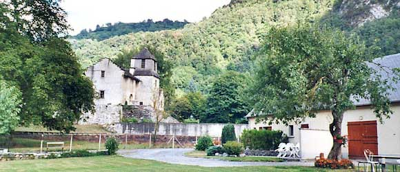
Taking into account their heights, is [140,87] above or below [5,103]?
above

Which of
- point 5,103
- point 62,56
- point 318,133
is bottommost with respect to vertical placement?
point 318,133

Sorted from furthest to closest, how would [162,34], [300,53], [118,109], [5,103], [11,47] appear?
[162,34], [118,109], [11,47], [5,103], [300,53]

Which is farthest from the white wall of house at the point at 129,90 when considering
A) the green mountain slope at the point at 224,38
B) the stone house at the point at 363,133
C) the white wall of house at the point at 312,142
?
the white wall of house at the point at 312,142

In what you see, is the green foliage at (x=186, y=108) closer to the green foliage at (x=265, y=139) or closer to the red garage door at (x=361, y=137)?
the green foliage at (x=265, y=139)

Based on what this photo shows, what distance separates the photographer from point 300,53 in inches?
606

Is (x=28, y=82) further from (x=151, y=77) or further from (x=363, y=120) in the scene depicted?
(x=151, y=77)

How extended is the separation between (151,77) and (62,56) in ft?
93.5

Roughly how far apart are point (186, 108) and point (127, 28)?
81.8 meters

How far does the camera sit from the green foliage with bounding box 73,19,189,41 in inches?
5054

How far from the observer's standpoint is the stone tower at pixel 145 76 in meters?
55.3

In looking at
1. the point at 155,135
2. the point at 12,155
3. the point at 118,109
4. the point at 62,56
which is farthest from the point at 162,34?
the point at 12,155

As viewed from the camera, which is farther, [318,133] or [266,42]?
[318,133]

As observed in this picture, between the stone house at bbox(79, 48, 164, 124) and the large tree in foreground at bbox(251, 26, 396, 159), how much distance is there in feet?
97.4

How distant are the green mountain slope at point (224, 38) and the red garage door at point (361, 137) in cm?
5636
